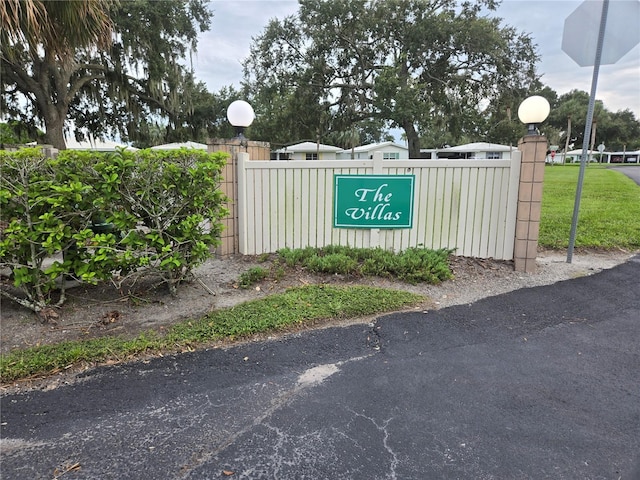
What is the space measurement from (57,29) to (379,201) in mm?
4111

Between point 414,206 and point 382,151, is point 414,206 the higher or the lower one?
the lower one

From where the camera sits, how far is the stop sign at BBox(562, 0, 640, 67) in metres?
4.83

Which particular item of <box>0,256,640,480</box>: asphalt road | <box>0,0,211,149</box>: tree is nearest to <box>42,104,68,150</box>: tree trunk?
<box>0,0,211,149</box>: tree

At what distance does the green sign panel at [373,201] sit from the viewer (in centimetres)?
511

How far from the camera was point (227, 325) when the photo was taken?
10.9 feet

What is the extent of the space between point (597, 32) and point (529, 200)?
7.99 ft

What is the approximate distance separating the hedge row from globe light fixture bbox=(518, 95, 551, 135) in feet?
12.5

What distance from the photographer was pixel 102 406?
230 centimetres

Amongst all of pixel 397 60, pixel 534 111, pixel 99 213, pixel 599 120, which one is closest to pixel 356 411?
pixel 99 213

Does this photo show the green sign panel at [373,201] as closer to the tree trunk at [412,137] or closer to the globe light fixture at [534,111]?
the globe light fixture at [534,111]

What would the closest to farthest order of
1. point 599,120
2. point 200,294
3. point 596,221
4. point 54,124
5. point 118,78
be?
1. point 200,294
2. point 596,221
3. point 54,124
4. point 118,78
5. point 599,120

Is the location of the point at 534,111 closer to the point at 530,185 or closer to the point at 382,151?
the point at 530,185

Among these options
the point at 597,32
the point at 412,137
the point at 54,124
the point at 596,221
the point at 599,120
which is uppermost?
the point at 599,120

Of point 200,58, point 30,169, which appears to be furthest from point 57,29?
point 200,58
